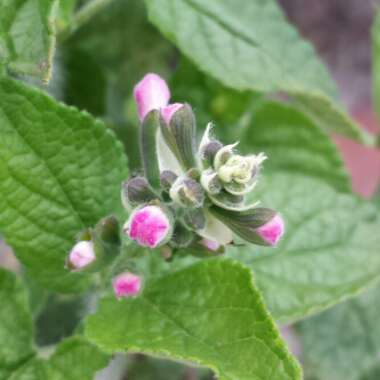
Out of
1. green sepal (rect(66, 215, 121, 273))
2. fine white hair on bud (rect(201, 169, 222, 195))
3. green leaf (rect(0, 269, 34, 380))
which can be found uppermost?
fine white hair on bud (rect(201, 169, 222, 195))

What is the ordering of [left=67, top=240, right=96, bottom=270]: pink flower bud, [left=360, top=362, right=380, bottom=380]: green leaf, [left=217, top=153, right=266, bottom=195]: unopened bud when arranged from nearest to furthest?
[left=217, top=153, right=266, bottom=195]: unopened bud, [left=67, top=240, right=96, bottom=270]: pink flower bud, [left=360, top=362, right=380, bottom=380]: green leaf

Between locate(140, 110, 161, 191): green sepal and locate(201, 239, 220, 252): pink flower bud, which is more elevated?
locate(140, 110, 161, 191): green sepal

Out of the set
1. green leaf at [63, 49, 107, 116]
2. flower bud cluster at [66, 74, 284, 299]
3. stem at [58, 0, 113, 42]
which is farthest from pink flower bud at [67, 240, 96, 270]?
green leaf at [63, 49, 107, 116]

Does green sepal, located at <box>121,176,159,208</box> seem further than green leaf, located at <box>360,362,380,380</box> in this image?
No

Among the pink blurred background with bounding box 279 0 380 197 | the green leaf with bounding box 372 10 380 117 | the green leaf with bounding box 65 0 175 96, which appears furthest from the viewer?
the pink blurred background with bounding box 279 0 380 197

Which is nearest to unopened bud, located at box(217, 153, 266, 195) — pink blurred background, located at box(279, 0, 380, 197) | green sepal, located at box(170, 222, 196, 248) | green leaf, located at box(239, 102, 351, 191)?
green sepal, located at box(170, 222, 196, 248)

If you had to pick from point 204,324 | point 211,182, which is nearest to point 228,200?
point 211,182

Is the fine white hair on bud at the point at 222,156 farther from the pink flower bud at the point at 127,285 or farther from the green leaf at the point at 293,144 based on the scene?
the green leaf at the point at 293,144

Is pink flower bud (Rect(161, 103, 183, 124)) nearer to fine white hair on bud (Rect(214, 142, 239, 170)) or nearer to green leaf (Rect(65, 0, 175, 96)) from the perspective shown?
fine white hair on bud (Rect(214, 142, 239, 170))
